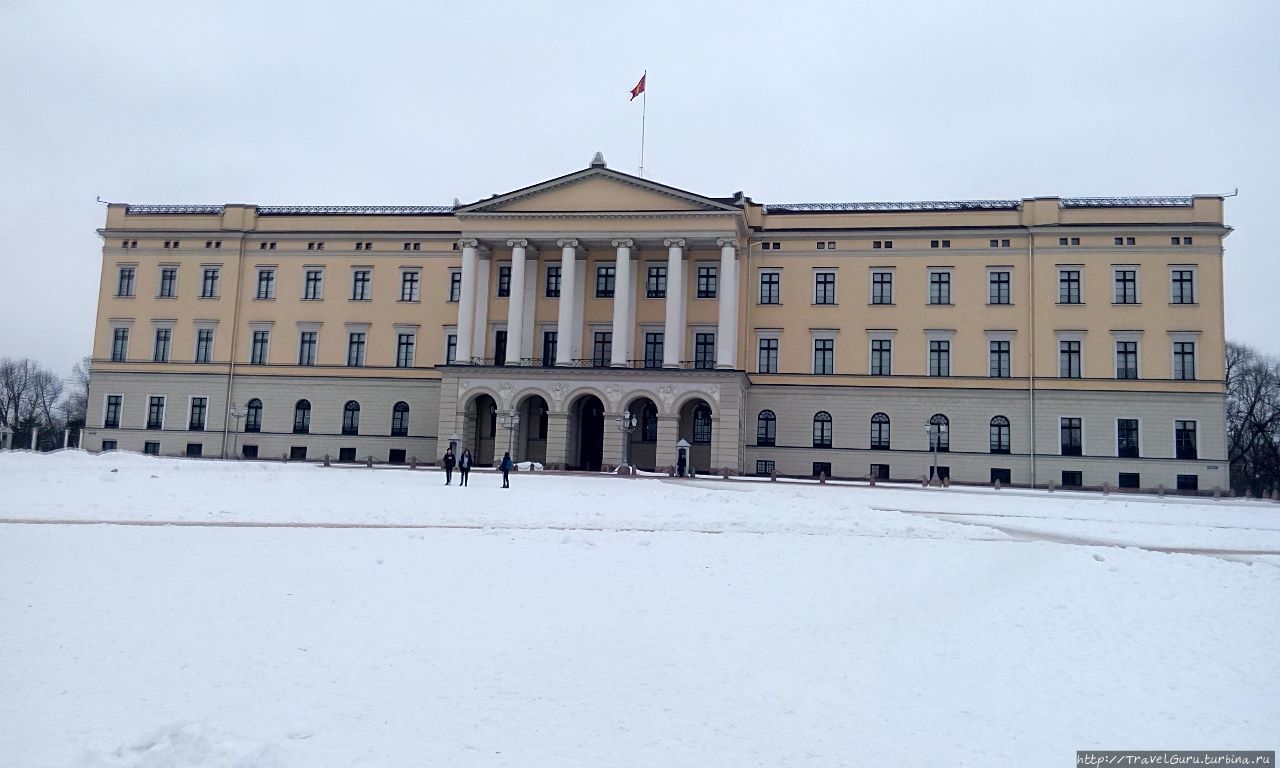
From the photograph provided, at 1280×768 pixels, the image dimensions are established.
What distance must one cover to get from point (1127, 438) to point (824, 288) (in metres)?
17.6

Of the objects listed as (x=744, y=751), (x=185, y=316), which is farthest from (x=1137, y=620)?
(x=185, y=316)

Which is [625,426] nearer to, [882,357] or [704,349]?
[704,349]

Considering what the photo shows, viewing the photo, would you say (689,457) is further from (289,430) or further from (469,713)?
(469,713)

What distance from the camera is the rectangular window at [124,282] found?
6081 cm

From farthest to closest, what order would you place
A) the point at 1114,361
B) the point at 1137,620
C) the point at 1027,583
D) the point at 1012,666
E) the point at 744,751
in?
the point at 1114,361 < the point at 1027,583 < the point at 1137,620 < the point at 1012,666 < the point at 744,751

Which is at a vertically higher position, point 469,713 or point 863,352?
point 863,352

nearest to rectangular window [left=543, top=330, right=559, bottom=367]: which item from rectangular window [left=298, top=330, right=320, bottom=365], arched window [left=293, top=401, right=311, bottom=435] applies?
rectangular window [left=298, top=330, right=320, bottom=365]

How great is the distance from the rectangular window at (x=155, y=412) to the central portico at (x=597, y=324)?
19.6 m

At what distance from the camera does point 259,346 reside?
195 ft

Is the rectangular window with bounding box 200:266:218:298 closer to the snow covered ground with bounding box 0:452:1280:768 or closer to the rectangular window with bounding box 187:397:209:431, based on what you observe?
the rectangular window with bounding box 187:397:209:431

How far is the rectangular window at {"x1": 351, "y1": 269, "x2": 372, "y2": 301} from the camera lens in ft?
192

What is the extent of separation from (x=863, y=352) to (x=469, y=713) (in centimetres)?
4718

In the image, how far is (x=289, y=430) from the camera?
58094 mm

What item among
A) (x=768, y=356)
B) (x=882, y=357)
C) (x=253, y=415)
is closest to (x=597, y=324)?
(x=768, y=356)
